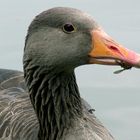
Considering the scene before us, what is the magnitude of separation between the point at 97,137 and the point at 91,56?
94 cm

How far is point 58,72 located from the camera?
27.1ft

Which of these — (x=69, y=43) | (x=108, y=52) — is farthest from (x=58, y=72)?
(x=108, y=52)

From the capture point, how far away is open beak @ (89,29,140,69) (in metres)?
7.73

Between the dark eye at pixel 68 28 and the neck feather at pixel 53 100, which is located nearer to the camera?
the dark eye at pixel 68 28

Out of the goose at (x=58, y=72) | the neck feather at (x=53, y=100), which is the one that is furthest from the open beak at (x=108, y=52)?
the neck feather at (x=53, y=100)

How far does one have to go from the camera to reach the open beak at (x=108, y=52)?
7729 millimetres

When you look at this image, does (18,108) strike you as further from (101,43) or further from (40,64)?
(101,43)

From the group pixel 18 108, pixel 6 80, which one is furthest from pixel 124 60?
pixel 6 80

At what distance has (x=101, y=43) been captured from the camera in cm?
788

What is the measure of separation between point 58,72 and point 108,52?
0.63 metres

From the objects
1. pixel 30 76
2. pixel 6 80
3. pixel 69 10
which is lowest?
pixel 6 80

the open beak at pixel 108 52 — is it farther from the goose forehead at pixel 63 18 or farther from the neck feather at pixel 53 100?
the neck feather at pixel 53 100

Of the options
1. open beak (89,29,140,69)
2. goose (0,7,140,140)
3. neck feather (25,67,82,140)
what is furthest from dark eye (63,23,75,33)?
neck feather (25,67,82,140)

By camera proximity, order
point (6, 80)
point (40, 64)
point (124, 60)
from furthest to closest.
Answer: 1. point (6, 80)
2. point (40, 64)
3. point (124, 60)
